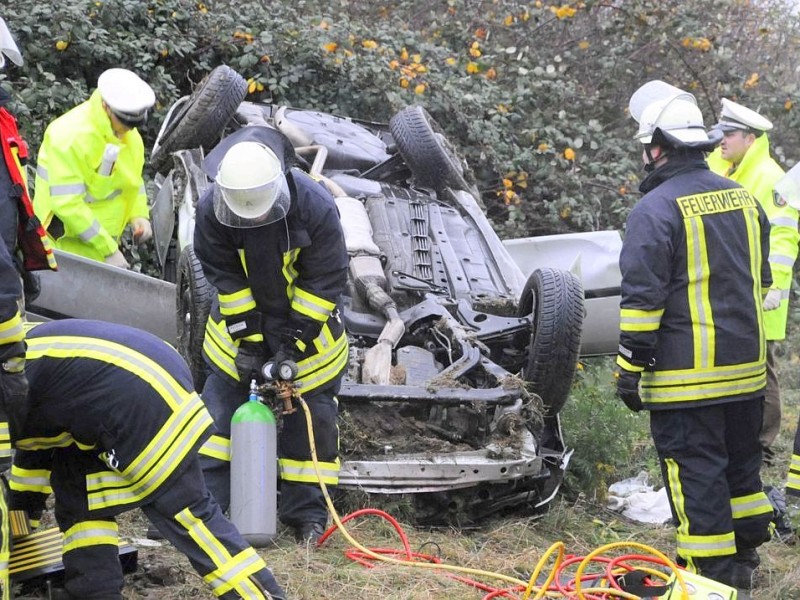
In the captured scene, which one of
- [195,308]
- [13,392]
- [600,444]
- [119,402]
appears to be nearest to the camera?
[13,392]

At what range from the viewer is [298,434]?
4773mm

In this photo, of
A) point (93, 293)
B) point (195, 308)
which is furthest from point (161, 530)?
point (93, 293)

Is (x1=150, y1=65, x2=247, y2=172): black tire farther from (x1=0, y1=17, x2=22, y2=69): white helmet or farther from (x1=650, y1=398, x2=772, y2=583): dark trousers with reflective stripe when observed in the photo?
(x1=650, y1=398, x2=772, y2=583): dark trousers with reflective stripe

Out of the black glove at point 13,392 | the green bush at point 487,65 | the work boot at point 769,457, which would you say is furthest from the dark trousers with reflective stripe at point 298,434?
the green bush at point 487,65

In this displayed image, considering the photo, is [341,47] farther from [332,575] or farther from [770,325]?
[332,575]

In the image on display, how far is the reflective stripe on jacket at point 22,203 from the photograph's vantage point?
378 cm

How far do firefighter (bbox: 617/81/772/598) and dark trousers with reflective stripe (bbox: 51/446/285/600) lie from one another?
1.65 meters

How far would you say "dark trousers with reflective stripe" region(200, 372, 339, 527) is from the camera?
4.75m

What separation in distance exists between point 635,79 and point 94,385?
8.57m

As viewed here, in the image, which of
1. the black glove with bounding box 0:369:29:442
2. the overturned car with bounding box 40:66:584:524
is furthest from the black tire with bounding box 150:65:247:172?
the black glove with bounding box 0:369:29:442

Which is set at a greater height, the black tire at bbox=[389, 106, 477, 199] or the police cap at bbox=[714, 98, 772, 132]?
the police cap at bbox=[714, 98, 772, 132]

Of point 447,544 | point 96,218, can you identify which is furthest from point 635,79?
point 447,544

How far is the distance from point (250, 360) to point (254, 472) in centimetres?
50

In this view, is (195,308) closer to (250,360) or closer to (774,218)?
Result: (250,360)
